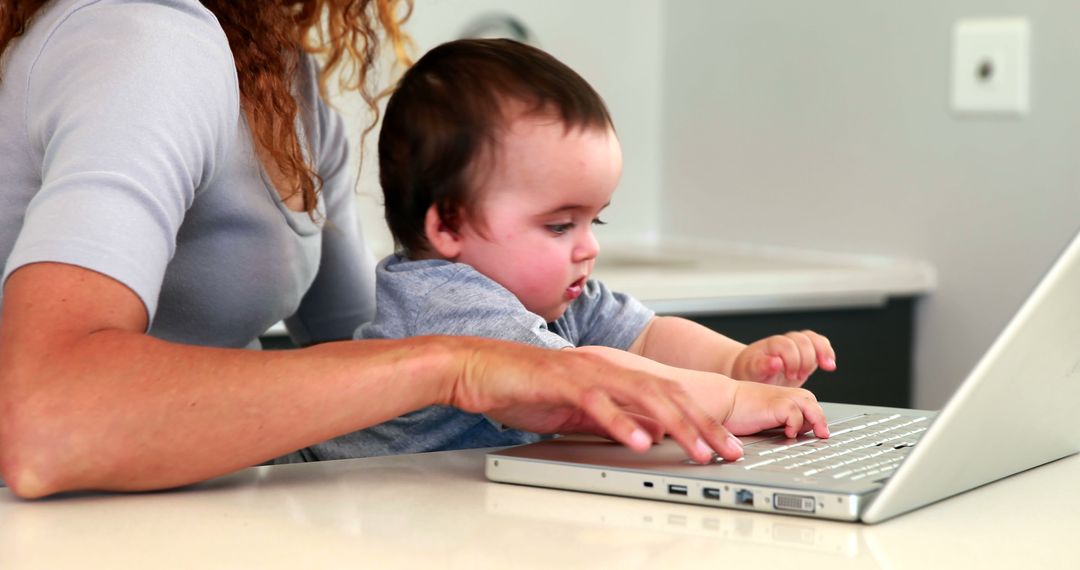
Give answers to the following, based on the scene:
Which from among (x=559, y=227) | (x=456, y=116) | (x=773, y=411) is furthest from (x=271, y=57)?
(x=773, y=411)

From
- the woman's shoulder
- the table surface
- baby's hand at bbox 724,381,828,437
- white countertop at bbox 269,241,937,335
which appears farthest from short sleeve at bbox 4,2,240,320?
white countertop at bbox 269,241,937,335

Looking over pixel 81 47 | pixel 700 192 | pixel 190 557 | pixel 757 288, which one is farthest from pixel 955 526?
pixel 700 192

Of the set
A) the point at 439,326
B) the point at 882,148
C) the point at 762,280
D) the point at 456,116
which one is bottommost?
the point at 762,280

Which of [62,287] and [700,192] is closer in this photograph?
[62,287]

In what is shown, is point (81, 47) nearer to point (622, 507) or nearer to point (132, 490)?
point (132, 490)

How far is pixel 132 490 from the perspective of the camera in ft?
2.53

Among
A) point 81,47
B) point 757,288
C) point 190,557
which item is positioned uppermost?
point 81,47

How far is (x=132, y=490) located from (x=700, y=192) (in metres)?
1.67

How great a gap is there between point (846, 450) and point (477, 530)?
0.86 ft

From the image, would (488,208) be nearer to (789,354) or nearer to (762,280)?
(789,354)

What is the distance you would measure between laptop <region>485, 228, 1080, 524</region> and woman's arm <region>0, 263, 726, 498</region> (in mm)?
32

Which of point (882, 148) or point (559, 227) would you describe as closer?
point (559, 227)

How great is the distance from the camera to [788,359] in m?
1.06

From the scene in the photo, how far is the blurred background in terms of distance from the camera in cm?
181
